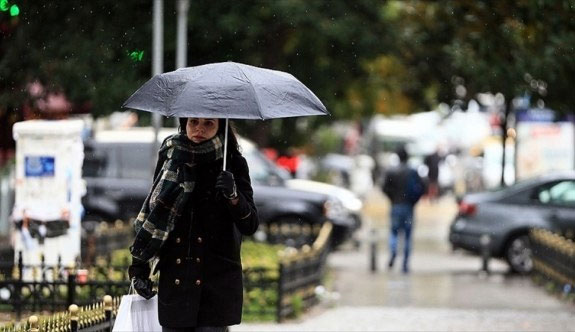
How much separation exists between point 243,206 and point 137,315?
2.54 ft

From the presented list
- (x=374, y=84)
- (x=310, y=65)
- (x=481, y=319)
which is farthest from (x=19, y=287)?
(x=374, y=84)

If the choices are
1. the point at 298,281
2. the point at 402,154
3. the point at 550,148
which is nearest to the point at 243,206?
the point at 298,281

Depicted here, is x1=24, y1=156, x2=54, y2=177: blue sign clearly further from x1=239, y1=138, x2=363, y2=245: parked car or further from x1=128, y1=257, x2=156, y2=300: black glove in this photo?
x1=239, y1=138, x2=363, y2=245: parked car

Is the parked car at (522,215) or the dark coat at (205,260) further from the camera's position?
the parked car at (522,215)

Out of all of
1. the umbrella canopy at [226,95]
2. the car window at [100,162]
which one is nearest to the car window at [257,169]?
the car window at [100,162]

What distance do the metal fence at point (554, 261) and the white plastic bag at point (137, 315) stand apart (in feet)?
29.8

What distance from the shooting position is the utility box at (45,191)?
13.0m

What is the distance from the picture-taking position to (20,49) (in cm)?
1747

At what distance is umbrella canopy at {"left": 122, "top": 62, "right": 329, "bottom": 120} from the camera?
6.34 meters

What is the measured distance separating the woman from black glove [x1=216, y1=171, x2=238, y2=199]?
0.02 metres

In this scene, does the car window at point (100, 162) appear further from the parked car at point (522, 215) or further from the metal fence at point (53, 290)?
the metal fence at point (53, 290)

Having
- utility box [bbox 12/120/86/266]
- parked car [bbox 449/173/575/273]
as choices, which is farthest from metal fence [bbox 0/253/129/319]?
parked car [bbox 449/173/575/273]

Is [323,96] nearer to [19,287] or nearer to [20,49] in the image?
[20,49]

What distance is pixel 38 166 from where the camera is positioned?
1321 cm
